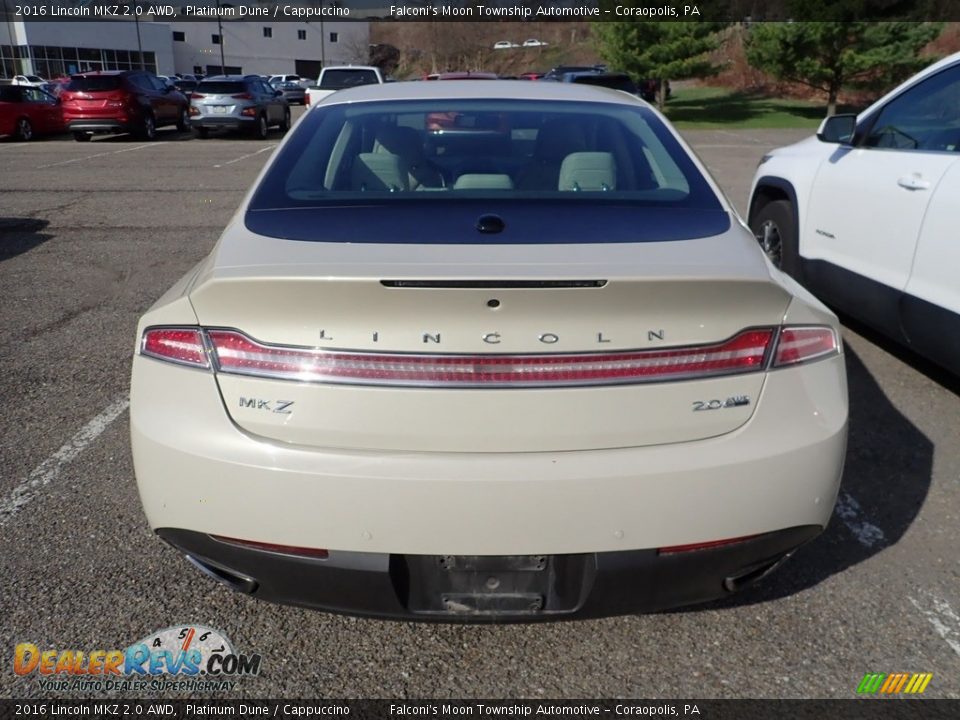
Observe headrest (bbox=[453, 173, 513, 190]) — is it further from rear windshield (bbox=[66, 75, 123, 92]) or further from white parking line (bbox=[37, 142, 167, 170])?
rear windshield (bbox=[66, 75, 123, 92])

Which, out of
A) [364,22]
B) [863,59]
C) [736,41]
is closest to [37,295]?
[863,59]

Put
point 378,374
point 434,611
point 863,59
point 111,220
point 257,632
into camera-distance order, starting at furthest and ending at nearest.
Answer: point 863,59 → point 111,220 → point 257,632 → point 434,611 → point 378,374

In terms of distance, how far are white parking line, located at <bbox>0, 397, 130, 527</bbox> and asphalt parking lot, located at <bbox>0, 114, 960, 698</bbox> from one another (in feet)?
0.04

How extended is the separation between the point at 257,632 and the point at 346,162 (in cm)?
169

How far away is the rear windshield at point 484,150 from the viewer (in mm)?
2961

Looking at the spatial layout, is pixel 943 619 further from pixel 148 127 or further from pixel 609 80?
pixel 148 127

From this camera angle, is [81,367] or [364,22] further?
[364,22]

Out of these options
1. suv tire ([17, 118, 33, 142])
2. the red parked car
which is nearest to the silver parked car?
the red parked car

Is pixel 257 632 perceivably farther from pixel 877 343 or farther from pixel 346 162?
pixel 877 343

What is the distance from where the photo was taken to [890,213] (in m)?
4.21

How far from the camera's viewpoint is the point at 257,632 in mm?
2574

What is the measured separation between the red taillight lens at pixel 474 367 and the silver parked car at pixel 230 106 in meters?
21.3

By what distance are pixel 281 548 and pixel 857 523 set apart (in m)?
2.20
